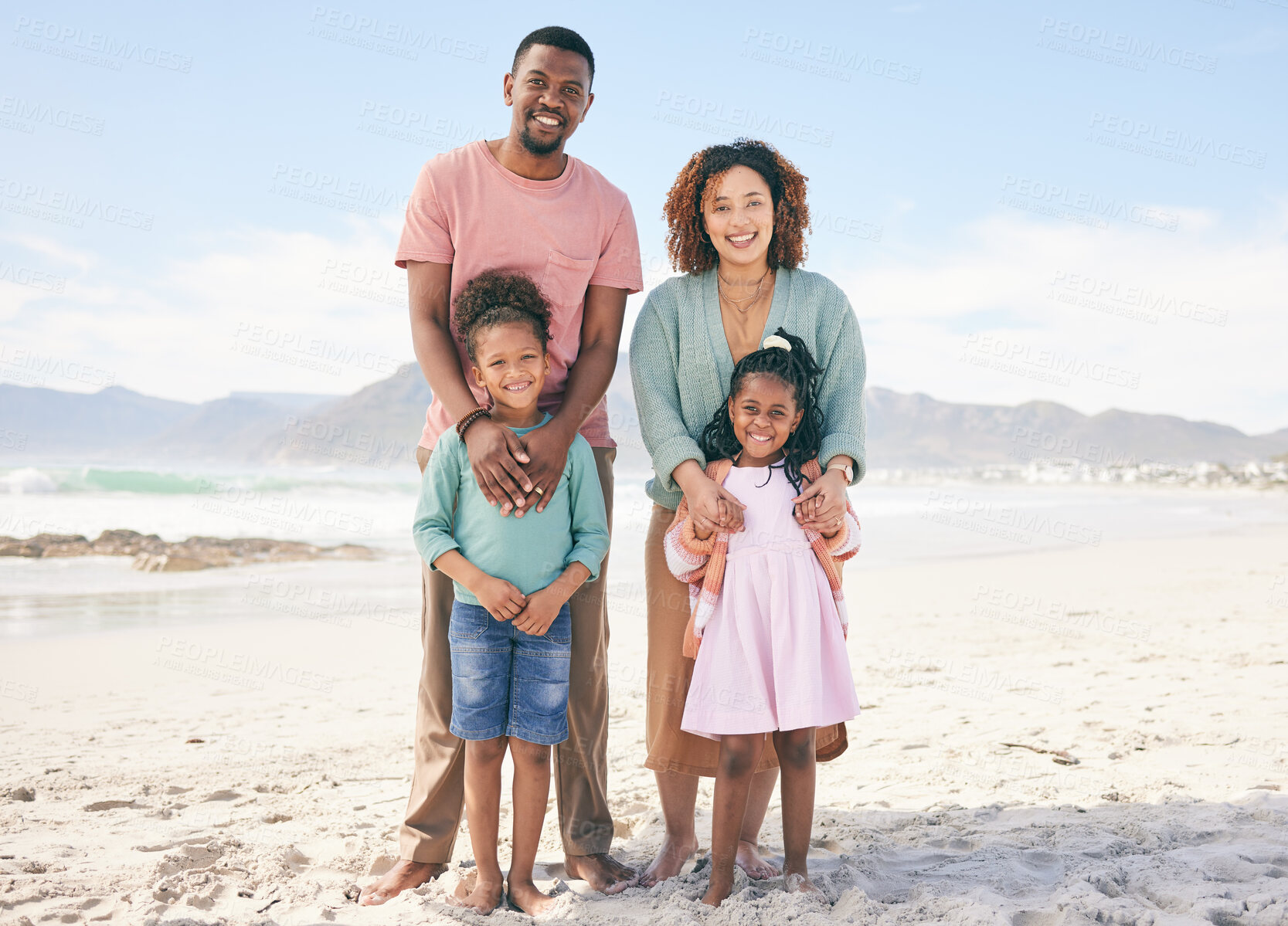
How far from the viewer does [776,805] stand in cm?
333

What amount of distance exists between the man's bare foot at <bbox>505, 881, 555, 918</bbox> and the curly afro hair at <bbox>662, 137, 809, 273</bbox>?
1956mm

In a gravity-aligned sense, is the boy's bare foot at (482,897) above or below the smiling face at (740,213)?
below

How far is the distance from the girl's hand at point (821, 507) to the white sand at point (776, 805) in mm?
989

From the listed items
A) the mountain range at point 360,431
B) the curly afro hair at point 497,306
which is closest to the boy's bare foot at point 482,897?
the curly afro hair at point 497,306

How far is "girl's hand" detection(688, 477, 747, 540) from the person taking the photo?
90.4 inches

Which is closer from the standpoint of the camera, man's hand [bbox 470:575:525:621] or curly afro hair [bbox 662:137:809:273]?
man's hand [bbox 470:575:525:621]

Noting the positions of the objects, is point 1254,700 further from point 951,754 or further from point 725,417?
point 725,417

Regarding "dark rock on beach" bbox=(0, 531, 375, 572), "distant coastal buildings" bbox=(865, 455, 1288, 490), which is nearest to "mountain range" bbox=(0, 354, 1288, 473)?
"distant coastal buildings" bbox=(865, 455, 1288, 490)

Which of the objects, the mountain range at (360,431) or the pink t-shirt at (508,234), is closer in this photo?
the pink t-shirt at (508,234)

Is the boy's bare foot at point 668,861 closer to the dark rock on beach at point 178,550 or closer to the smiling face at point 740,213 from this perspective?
the smiling face at point 740,213

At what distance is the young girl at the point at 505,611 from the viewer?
223 cm

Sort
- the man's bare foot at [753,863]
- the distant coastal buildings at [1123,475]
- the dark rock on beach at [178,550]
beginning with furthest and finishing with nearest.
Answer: the distant coastal buildings at [1123,475] → the dark rock on beach at [178,550] → the man's bare foot at [753,863]

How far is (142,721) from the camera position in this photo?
4246 millimetres

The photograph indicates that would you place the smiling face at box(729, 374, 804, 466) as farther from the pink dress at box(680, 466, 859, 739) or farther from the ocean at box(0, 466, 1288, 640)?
the ocean at box(0, 466, 1288, 640)
